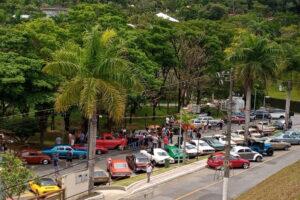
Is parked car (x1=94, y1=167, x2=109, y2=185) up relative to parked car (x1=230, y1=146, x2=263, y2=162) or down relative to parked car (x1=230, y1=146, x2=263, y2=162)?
down

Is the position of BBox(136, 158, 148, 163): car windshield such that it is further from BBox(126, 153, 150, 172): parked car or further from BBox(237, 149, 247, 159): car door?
BBox(237, 149, 247, 159): car door

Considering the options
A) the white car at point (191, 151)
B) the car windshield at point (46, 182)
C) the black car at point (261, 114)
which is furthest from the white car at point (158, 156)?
the black car at point (261, 114)

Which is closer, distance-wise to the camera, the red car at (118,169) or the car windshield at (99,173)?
the car windshield at (99,173)

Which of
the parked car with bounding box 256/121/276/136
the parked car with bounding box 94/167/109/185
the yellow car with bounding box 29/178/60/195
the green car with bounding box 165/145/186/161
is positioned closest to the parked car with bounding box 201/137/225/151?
the green car with bounding box 165/145/186/161

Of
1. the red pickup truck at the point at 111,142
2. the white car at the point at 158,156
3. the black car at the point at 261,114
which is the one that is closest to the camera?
the white car at the point at 158,156

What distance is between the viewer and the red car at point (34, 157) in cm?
4038

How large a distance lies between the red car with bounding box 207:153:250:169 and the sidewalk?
3.46 ft

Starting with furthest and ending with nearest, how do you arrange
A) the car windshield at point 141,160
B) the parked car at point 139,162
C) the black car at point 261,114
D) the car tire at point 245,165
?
1. the black car at point 261,114
2. the car tire at point 245,165
3. the car windshield at point 141,160
4. the parked car at point 139,162

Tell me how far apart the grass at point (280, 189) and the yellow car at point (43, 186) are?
11.1 m

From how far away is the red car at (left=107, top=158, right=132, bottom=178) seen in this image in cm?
3779

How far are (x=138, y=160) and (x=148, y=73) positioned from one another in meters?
16.0

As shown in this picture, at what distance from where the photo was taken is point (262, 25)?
105875mm

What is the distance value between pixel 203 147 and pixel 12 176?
23.6 metres

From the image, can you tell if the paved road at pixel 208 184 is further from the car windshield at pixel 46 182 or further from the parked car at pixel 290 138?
the parked car at pixel 290 138
